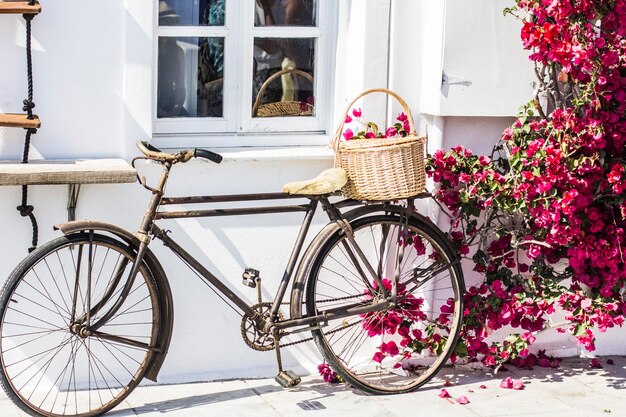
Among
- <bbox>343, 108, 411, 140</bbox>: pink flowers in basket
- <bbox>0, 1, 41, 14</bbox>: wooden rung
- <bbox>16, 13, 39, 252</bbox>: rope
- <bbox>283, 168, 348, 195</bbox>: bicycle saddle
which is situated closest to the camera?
<bbox>0, 1, 41, 14</bbox>: wooden rung

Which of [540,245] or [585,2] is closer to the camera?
[585,2]

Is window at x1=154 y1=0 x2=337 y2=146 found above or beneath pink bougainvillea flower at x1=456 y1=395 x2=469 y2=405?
above

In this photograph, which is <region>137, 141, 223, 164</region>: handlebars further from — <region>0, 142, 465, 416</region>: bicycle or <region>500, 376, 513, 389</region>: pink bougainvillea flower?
<region>500, 376, 513, 389</region>: pink bougainvillea flower

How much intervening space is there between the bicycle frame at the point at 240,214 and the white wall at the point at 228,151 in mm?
174

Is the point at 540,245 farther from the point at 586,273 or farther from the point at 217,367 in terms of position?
the point at 217,367

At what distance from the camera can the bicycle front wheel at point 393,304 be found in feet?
19.7

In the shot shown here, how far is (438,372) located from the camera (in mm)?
6254

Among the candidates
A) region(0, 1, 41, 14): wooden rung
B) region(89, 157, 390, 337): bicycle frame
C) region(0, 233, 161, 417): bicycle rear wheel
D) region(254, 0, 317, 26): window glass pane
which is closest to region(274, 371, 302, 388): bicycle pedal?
region(89, 157, 390, 337): bicycle frame

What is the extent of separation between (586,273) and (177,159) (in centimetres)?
241

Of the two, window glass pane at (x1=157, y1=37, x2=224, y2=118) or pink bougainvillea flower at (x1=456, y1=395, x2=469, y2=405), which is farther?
window glass pane at (x1=157, y1=37, x2=224, y2=118)

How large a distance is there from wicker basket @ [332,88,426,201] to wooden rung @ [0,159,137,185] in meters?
1.07

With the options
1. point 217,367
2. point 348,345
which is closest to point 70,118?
point 217,367

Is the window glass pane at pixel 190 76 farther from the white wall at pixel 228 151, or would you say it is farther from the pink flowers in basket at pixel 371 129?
Answer: the pink flowers in basket at pixel 371 129

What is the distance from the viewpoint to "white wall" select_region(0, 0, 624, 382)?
561 cm
